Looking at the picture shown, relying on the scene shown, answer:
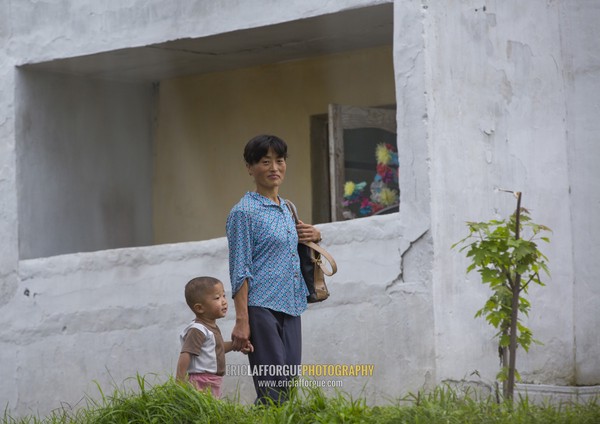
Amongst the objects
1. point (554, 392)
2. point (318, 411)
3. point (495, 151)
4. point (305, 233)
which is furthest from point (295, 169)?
point (318, 411)

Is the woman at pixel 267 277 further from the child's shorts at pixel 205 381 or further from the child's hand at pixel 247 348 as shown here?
the child's shorts at pixel 205 381

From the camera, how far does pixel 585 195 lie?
26.8ft

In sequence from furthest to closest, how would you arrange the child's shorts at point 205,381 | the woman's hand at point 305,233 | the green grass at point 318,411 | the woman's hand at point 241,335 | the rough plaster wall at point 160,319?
1. the rough plaster wall at point 160,319
2. the child's shorts at point 205,381
3. the woman's hand at point 305,233
4. the woman's hand at point 241,335
5. the green grass at point 318,411

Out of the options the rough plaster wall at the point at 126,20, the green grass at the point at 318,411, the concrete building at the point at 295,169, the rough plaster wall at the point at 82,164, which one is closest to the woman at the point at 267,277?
the green grass at the point at 318,411

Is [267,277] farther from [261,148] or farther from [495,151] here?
[495,151]

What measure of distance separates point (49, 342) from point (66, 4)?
2.50 meters

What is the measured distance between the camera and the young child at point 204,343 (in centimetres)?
662

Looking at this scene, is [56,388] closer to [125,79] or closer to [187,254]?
[187,254]

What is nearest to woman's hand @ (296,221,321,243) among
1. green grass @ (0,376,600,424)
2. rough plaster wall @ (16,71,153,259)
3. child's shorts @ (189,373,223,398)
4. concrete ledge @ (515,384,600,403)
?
green grass @ (0,376,600,424)

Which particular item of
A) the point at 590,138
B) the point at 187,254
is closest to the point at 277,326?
the point at 187,254

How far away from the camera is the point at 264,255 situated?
6383 millimetres

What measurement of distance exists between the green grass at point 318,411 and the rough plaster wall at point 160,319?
3.03ft

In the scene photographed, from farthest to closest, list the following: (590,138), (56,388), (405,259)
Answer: (56,388), (590,138), (405,259)

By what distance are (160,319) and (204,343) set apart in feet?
6.71
